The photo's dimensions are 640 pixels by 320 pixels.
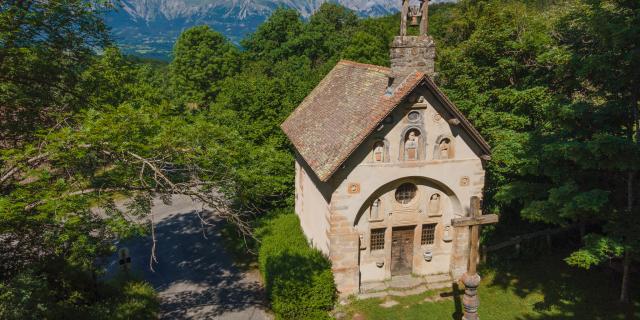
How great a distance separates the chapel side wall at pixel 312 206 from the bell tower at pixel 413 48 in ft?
20.4

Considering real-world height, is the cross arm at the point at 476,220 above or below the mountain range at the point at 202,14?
below

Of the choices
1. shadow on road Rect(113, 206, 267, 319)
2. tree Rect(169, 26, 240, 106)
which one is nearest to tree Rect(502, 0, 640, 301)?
shadow on road Rect(113, 206, 267, 319)

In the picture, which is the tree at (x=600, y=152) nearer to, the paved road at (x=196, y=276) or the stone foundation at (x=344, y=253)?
the stone foundation at (x=344, y=253)

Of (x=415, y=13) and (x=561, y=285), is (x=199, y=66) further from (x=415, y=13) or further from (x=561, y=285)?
(x=561, y=285)

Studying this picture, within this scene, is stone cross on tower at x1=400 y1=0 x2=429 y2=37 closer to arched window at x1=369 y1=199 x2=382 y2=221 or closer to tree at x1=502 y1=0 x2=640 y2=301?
tree at x1=502 y1=0 x2=640 y2=301

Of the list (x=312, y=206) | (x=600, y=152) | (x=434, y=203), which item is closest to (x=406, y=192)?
(x=434, y=203)

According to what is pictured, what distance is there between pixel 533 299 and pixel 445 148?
7823 millimetres

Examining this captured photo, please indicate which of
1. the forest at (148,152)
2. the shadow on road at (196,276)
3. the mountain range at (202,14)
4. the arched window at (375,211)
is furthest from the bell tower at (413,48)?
the mountain range at (202,14)

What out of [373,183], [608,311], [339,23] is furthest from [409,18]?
[339,23]

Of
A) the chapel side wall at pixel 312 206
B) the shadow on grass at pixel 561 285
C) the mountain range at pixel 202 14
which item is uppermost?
the mountain range at pixel 202 14

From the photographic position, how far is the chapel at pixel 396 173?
1831 centimetres

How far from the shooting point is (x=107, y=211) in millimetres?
14078

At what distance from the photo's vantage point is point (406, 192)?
20.1 m

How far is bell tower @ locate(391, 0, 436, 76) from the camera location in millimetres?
18234
